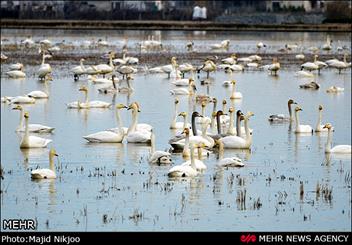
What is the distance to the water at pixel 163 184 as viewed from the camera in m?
10.5

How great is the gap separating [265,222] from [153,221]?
1.00 m

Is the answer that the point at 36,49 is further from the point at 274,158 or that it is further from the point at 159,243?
the point at 159,243

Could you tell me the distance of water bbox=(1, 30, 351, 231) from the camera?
1055 centimetres

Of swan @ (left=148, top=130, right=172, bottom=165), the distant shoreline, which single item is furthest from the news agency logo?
the distant shoreline

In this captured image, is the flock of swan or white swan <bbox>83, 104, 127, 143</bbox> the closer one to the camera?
the flock of swan

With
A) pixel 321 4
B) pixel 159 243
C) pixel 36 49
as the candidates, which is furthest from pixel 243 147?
pixel 321 4

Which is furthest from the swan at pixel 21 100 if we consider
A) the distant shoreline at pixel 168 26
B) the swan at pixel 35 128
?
the distant shoreline at pixel 168 26

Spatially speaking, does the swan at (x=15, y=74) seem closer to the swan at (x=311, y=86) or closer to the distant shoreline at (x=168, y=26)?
the swan at (x=311, y=86)

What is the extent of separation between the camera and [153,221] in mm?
10477

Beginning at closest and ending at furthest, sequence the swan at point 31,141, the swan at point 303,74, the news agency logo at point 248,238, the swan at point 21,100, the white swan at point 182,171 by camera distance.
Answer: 1. the news agency logo at point 248,238
2. the white swan at point 182,171
3. the swan at point 31,141
4. the swan at point 21,100
5. the swan at point 303,74

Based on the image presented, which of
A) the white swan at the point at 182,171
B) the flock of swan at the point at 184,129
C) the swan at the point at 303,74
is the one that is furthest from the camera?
the swan at the point at 303,74

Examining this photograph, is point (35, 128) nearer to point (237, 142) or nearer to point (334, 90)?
point (237, 142)

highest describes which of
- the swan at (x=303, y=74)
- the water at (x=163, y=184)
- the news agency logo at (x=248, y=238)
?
the news agency logo at (x=248, y=238)

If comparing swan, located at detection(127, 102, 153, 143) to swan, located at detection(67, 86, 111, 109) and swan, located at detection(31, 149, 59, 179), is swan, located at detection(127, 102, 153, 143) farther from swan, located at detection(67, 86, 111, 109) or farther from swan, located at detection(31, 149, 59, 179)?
swan, located at detection(67, 86, 111, 109)
